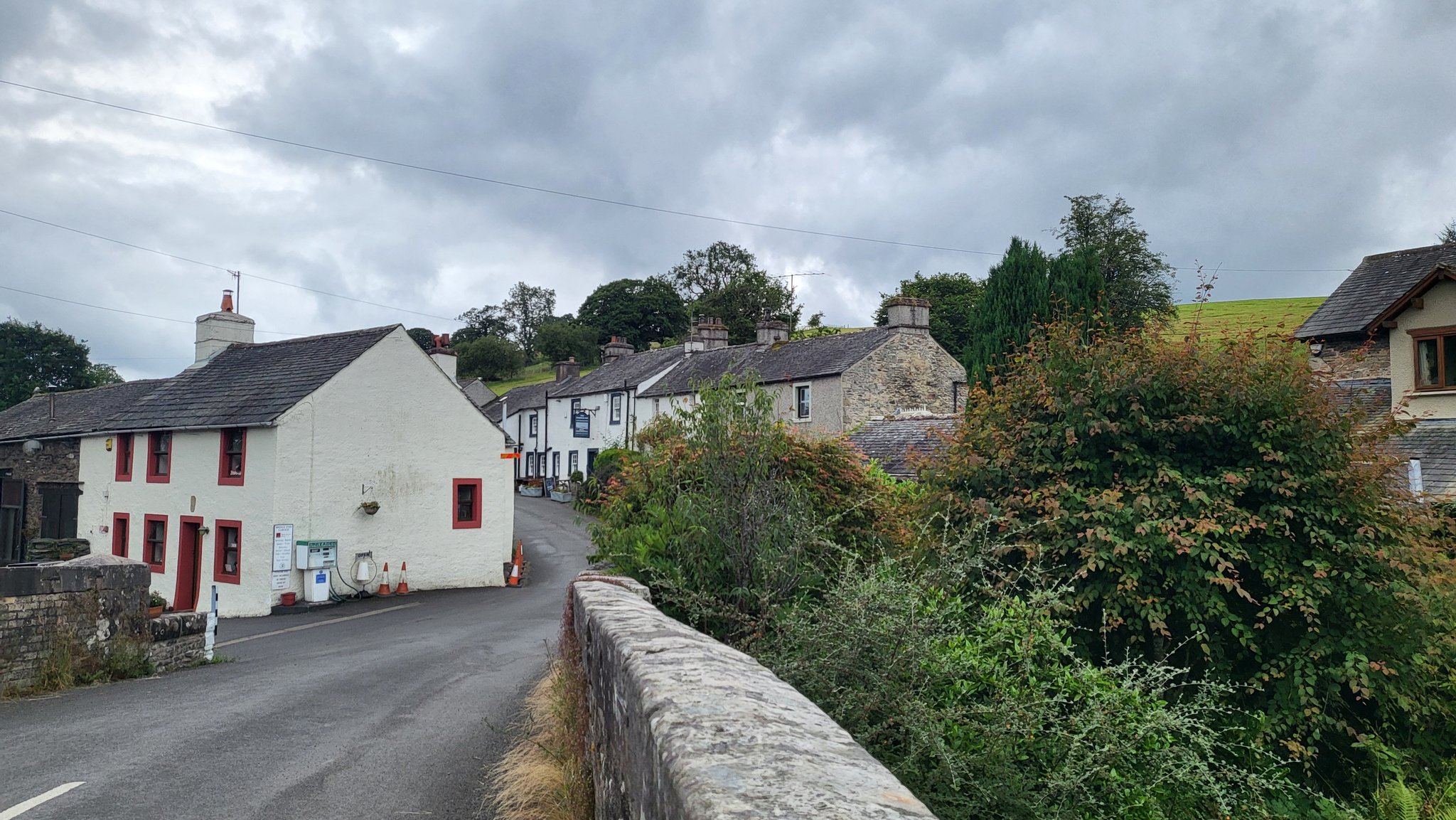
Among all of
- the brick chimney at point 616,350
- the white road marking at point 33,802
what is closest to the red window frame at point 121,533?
the white road marking at point 33,802

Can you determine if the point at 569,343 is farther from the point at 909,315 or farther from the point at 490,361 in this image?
the point at 909,315

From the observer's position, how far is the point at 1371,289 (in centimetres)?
2797

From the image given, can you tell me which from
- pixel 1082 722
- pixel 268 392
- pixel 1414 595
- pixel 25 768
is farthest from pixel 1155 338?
pixel 268 392

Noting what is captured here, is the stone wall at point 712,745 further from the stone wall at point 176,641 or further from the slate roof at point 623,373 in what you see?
the slate roof at point 623,373

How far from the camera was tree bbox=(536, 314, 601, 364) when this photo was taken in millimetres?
94312

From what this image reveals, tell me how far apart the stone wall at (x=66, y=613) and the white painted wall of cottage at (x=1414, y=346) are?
83.3ft

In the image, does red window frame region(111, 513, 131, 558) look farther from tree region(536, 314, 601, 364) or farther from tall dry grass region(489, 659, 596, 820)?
tree region(536, 314, 601, 364)

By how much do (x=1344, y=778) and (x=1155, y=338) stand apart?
173 inches

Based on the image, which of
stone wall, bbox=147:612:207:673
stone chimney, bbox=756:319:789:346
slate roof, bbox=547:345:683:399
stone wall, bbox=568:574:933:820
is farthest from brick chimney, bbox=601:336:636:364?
stone wall, bbox=568:574:933:820

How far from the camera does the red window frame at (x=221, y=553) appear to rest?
23172 mm

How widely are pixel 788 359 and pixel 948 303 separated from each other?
90.1 ft

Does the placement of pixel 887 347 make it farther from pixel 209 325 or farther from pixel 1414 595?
pixel 1414 595

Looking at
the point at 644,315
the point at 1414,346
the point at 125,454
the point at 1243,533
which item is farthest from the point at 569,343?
the point at 1243,533

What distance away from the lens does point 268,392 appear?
81.4 feet
